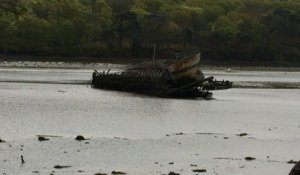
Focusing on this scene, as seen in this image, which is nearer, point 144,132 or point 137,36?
point 144,132

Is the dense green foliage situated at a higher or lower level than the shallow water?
higher

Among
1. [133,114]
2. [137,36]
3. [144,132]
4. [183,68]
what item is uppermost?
[137,36]

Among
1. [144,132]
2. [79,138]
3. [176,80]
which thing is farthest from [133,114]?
[176,80]

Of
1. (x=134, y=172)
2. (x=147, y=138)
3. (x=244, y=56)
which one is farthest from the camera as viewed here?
(x=244, y=56)

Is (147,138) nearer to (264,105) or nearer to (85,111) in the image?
(85,111)

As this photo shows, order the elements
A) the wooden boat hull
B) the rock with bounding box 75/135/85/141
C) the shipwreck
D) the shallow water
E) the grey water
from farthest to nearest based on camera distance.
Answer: the wooden boat hull → the shipwreck → the grey water → the rock with bounding box 75/135/85/141 → the shallow water

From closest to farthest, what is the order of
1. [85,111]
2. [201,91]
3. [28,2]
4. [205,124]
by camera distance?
[28,2]
[205,124]
[85,111]
[201,91]

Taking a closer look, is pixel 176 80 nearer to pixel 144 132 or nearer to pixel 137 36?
pixel 144 132

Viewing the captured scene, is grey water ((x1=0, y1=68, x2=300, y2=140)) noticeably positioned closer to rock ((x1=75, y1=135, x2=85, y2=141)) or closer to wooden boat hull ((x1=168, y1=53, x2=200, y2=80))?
rock ((x1=75, y1=135, x2=85, y2=141))

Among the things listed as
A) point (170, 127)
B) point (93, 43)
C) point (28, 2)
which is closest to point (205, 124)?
point (170, 127)

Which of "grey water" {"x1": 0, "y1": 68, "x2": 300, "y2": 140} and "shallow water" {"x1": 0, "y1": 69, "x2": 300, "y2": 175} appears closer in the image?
"shallow water" {"x1": 0, "y1": 69, "x2": 300, "y2": 175}

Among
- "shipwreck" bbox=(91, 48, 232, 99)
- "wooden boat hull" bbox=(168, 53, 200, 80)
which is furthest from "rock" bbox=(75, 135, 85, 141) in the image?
"wooden boat hull" bbox=(168, 53, 200, 80)

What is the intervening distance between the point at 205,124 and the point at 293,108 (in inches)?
723

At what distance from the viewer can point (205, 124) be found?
1529 inches
